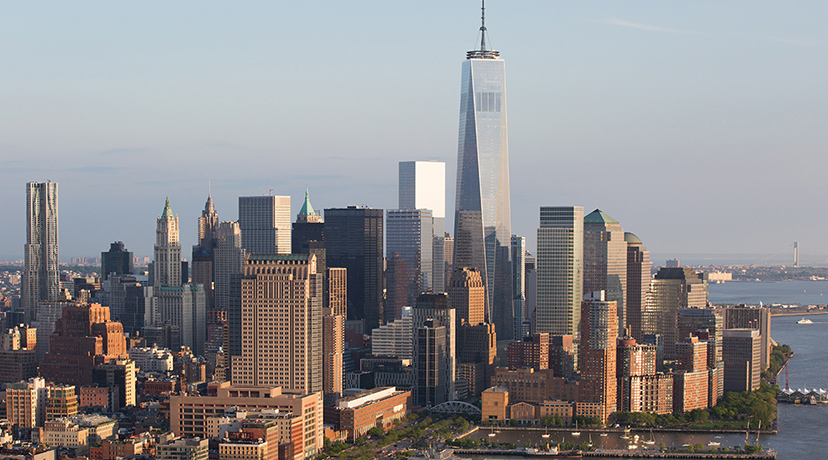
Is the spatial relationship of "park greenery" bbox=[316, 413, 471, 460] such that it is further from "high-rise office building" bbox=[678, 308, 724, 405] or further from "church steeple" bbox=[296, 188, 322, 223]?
"church steeple" bbox=[296, 188, 322, 223]

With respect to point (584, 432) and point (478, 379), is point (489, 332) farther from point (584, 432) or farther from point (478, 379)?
point (584, 432)

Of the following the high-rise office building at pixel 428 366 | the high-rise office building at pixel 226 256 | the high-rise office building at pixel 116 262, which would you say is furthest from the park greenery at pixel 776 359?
the high-rise office building at pixel 116 262

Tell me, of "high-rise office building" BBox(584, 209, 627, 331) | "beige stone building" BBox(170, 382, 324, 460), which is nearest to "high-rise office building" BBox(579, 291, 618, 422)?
"beige stone building" BBox(170, 382, 324, 460)

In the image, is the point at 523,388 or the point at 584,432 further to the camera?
the point at 523,388

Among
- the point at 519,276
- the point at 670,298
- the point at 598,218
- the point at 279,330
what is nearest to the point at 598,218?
the point at 598,218

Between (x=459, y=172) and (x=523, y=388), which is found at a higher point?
(x=459, y=172)

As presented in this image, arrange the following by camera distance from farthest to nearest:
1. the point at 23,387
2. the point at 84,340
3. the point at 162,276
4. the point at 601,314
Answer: the point at 162,276 → the point at 84,340 → the point at 601,314 → the point at 23,387

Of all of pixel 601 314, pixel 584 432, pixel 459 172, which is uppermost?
pixel 459 172

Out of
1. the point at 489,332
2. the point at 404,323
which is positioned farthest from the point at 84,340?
the point at 489,332
